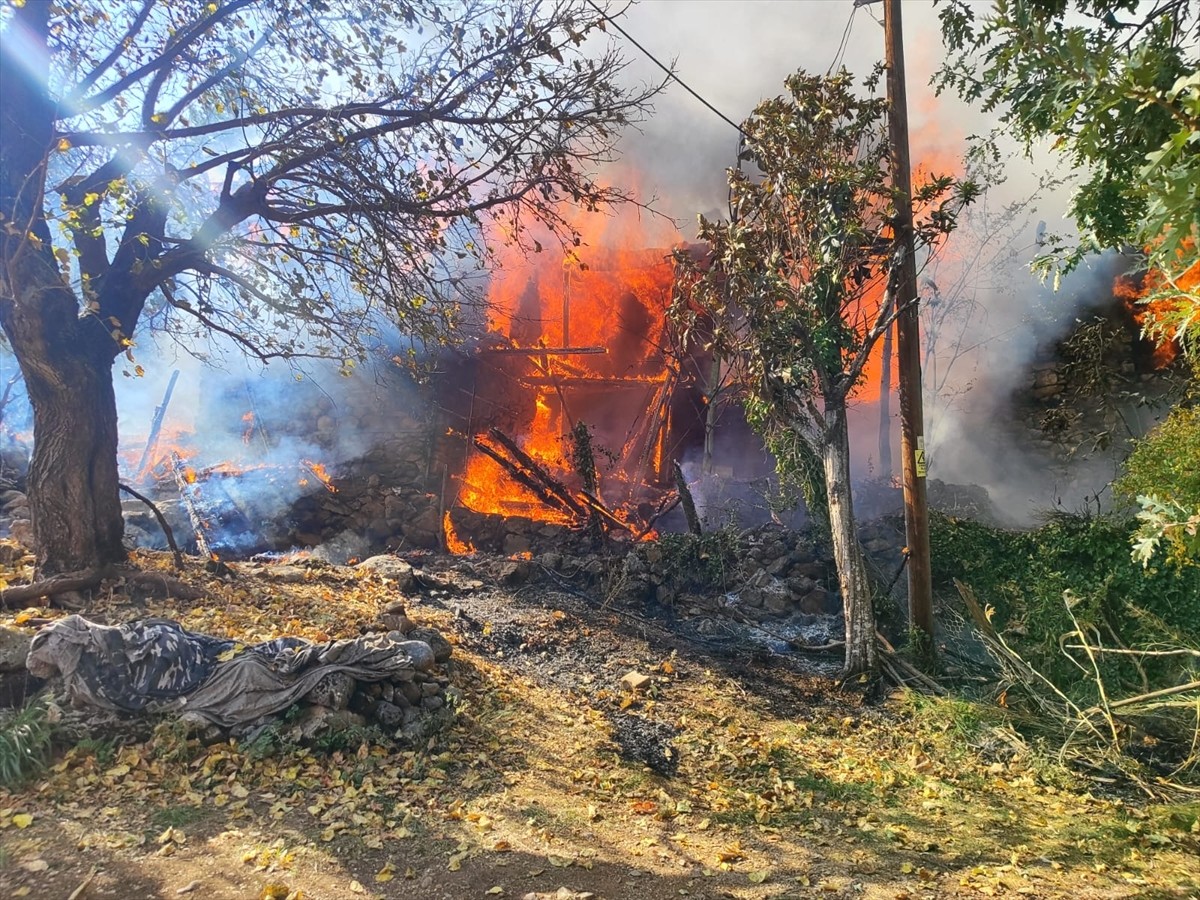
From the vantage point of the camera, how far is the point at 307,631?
7039mm

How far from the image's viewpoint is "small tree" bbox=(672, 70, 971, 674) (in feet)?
24.9

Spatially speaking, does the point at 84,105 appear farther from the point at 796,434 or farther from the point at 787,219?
the point at 796,434

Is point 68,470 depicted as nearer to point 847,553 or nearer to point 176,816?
point 176,816

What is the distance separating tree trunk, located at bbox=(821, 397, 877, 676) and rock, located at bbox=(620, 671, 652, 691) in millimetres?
2474

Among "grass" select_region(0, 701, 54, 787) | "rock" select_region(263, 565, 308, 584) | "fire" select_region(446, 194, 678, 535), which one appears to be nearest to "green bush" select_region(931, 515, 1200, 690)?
"grass" select_region(0, 701, 54, 787)

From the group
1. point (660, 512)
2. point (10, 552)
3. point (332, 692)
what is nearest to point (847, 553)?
point (332, 692)

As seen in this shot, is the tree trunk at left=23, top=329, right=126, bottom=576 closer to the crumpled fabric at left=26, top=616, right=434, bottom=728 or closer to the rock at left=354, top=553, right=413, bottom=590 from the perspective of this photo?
the crumpled fabric at left=26, top=616, right=434, bottom=728

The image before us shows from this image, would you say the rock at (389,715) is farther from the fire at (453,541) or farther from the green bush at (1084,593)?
the fire at (453,541)

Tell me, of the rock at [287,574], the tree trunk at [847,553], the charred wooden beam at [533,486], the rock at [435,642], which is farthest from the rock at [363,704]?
the charred wooden beam at [533,486]

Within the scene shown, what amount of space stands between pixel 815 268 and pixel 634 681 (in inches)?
210

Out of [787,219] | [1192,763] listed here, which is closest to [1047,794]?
[1192,763]

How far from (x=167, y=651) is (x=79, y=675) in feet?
1.86

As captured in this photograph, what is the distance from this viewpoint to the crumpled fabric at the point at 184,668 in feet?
16.4

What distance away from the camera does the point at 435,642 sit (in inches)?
272
